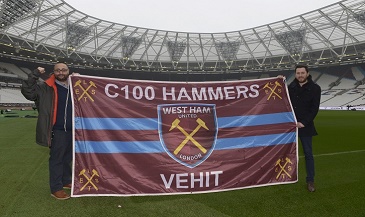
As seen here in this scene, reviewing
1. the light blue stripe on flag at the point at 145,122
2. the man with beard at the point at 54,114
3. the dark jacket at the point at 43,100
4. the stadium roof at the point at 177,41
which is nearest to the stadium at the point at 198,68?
the stadium roof at the point at 177,41

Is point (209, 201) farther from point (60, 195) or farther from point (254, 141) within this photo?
point (60, 195)

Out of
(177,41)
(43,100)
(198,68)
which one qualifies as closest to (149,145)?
(43,100)

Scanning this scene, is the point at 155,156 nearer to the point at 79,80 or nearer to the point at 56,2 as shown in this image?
the point at 79,80

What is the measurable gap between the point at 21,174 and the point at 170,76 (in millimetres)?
49797

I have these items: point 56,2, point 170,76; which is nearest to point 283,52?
point 170,76

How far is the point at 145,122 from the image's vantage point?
11.7 feet

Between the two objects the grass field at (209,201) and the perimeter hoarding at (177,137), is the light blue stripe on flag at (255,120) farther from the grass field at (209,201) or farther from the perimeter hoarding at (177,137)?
the grass field at (209,201)

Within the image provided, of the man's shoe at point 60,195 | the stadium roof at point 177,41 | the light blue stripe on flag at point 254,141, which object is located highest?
the stadium roof at point 177,41

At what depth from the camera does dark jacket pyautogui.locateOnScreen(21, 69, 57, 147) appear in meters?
3.37

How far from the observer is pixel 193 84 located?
377 cm

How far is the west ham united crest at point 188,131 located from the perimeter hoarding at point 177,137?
0.5 inches

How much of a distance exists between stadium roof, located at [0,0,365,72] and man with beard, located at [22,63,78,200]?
2648 centimetres

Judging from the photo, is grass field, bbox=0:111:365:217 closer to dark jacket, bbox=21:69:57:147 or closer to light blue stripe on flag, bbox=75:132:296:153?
light blue stripe on flag, bbox=75:132:296:153

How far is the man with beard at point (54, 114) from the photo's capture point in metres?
3.37
